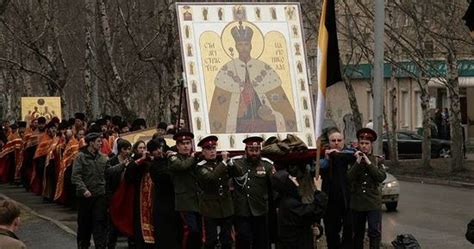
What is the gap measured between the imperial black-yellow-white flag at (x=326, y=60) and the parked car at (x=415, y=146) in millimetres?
30176

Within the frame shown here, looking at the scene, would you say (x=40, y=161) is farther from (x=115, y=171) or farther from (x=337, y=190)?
(x=337, y=190)

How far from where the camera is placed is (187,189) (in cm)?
1222

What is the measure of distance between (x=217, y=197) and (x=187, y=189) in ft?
1.36

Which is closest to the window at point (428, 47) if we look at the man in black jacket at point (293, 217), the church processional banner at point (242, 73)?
the church processional banner at point (242, 73)

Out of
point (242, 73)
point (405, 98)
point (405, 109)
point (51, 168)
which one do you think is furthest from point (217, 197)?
point (405, 109)

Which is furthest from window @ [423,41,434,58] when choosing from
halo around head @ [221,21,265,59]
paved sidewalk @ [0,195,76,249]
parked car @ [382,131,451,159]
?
halo around head @ [221,21,265,59]

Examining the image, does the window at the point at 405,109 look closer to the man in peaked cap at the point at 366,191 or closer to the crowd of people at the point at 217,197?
the crowd of people at the point at 217,197

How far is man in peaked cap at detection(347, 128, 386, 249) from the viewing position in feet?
39.7

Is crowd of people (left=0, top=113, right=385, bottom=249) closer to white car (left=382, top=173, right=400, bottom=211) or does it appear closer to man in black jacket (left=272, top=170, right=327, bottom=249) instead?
→ man in black jacket (left=272, top=170, right=327, bottom=249)

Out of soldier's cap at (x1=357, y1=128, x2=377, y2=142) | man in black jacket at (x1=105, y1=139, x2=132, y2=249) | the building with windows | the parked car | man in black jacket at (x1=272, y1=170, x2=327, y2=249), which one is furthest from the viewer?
the building with windows

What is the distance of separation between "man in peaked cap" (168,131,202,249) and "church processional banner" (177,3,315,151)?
1242 mm

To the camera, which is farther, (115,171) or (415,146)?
(415,146)

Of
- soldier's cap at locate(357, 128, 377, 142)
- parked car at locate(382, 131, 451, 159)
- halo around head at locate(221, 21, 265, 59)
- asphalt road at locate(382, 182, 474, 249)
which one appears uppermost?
halo around head at locate(221, 21, 265, 59)

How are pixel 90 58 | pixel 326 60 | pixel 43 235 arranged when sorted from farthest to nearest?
1. pixel 90 58
2. pixel 43 235
3. pixel 326 60
